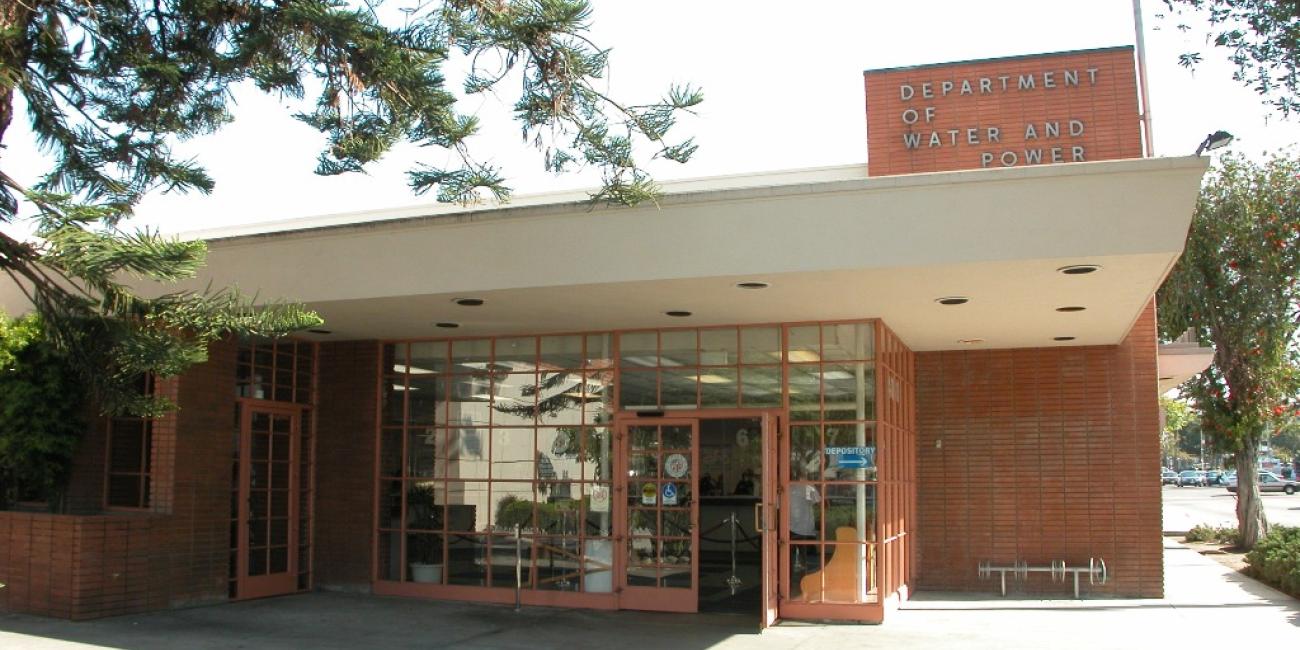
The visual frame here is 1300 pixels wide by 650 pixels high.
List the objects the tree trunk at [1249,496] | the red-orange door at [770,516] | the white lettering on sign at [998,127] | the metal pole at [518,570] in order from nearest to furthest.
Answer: the red-orange door at [770,516] < the metal pole at [518,570] < the white lettering on sign at [998,127] < the tree trunk at [1249,496]

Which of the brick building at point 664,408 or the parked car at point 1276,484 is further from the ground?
the brick building at point 664,408

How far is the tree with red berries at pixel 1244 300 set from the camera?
20.6m

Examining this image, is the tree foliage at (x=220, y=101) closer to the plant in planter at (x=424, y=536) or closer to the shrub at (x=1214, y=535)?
the plant in planter at (x=424, y=536)

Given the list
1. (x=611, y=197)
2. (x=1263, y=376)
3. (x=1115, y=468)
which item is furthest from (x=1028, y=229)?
(x=1263, y=376)

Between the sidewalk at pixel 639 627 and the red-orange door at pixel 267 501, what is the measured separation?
17.8 inches

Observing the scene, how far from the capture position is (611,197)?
28.8ft

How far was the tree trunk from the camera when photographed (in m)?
20.1

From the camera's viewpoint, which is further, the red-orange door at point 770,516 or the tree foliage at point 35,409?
the tree foliage at point 35,409

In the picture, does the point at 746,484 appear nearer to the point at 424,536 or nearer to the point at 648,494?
the point at 648,494

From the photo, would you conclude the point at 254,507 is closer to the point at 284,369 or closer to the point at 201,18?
the point at 284,369

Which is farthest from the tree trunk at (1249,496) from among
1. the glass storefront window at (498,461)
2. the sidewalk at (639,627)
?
the glass storefront window at (498,461)

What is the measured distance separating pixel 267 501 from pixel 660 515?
4.65 metres

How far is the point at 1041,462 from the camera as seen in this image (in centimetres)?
1343

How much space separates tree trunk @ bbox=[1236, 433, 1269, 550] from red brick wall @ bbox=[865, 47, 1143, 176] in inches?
297
